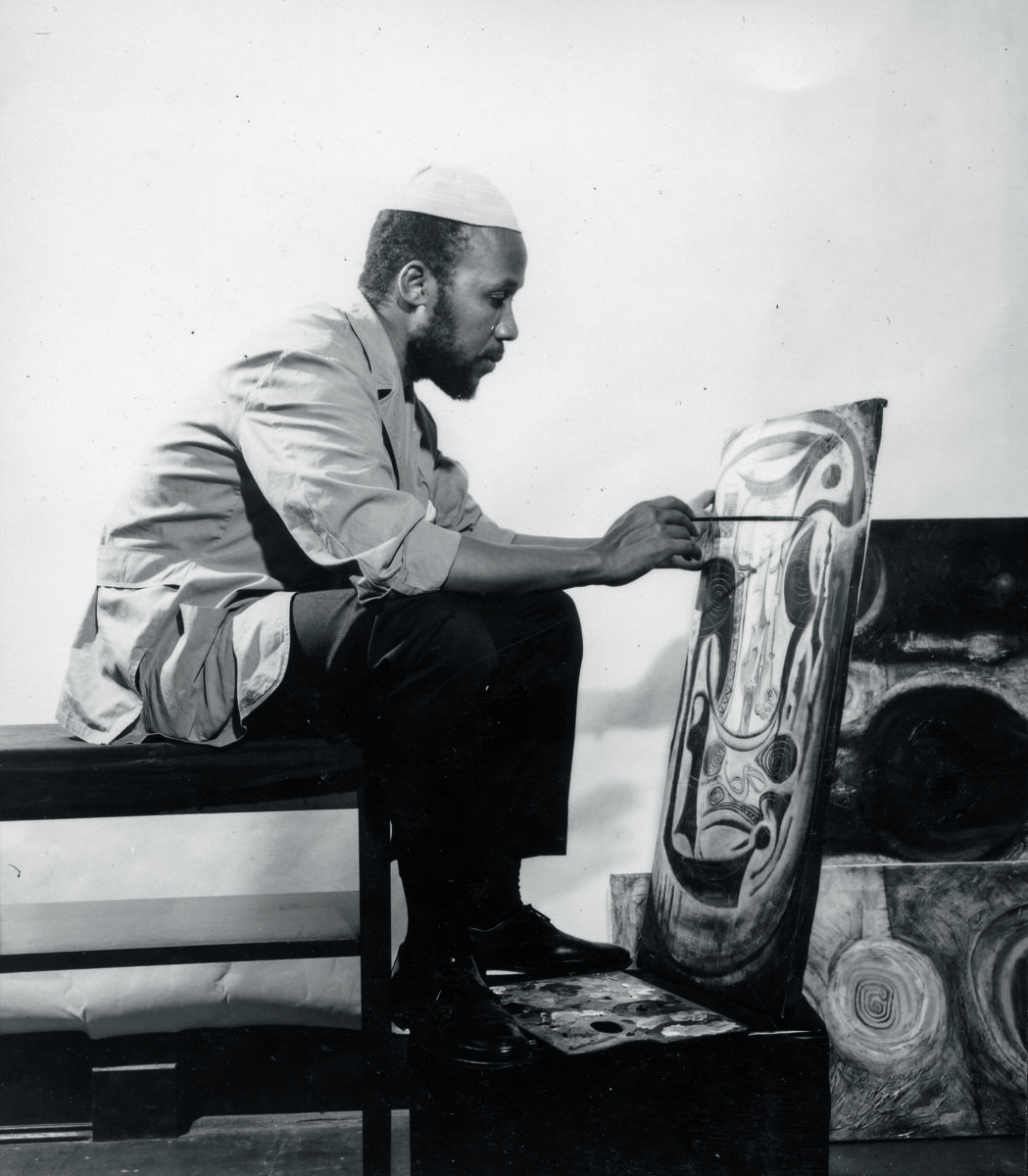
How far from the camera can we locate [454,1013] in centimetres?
168

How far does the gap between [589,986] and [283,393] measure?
1092mm

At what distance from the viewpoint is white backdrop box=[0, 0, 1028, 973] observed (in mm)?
2004

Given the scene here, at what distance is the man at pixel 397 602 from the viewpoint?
1.70m

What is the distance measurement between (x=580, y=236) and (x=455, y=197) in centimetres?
26

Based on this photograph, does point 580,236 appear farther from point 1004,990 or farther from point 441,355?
point 1004,990

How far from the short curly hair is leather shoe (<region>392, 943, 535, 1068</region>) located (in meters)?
1.12

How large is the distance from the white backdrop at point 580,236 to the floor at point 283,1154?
0.59 metres

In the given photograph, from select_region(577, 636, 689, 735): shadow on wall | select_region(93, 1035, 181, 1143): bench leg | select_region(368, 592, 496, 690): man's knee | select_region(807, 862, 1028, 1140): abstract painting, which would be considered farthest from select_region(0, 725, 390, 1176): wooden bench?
select_region(807, 862, 1028, 1140): abstract painting

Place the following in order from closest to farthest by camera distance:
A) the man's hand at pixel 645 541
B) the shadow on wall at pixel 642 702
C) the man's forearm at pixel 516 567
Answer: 1. the man's forearm at pixel 516 567
2. the man's hand at pixel 645 541
3. the shadow on wall at pixel 642 702

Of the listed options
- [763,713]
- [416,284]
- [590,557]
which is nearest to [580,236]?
[416,284]

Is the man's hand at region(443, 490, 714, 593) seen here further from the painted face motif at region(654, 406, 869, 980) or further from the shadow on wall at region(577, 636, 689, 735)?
the shadow on wall at region(577, 636, 689, 735)

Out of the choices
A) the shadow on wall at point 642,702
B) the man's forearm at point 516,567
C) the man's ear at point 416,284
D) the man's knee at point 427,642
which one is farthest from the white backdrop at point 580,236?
the man's knee at point 427,642

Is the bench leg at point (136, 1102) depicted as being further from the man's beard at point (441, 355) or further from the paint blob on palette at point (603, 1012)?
the man's beard at point (441, 355)

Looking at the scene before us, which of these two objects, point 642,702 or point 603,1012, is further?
point 642,702
